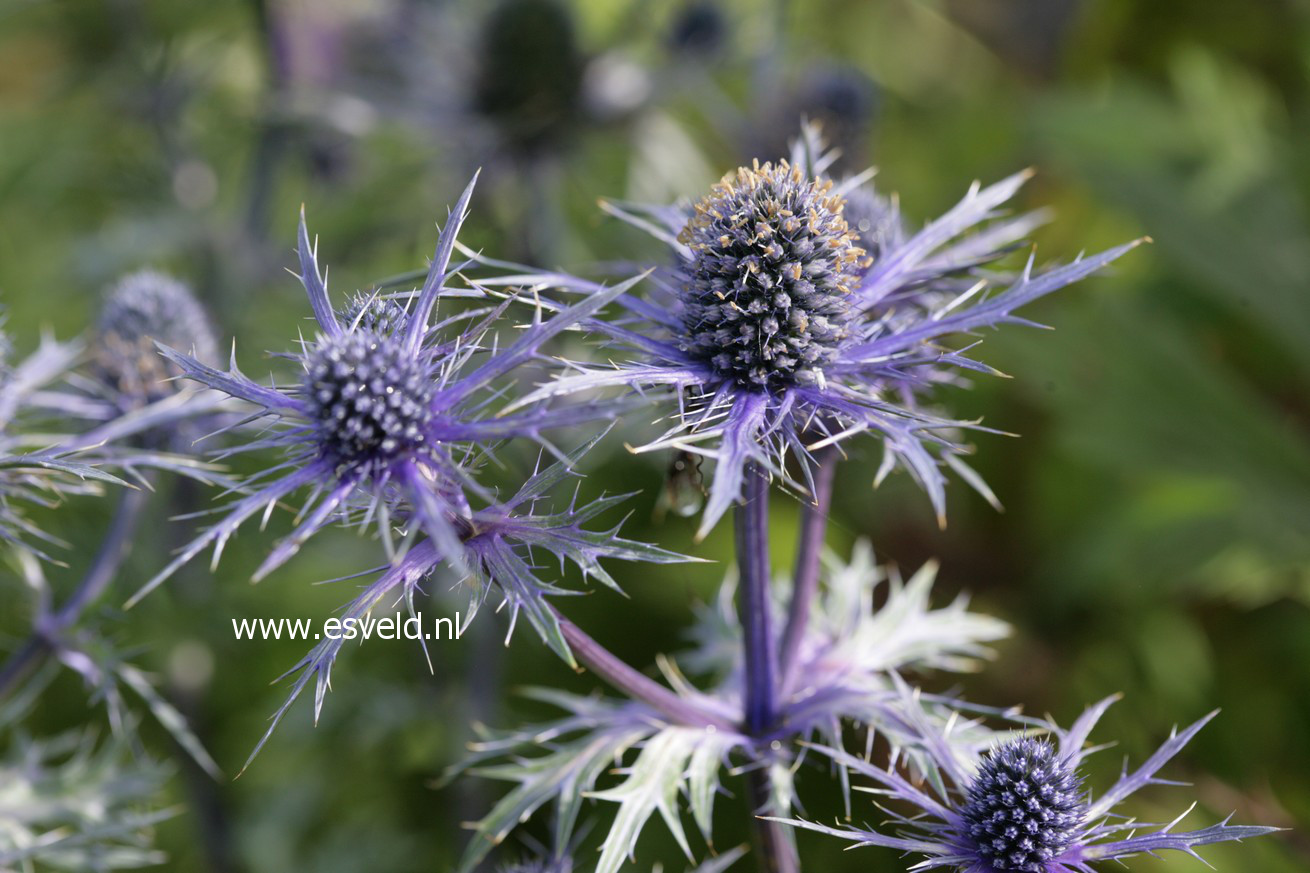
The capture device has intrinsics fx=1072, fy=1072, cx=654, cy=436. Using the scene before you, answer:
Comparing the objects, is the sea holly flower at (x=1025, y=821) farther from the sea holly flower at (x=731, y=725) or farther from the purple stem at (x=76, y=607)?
the purple stem at (x=76, y=607)

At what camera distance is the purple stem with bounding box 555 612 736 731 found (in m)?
0.99

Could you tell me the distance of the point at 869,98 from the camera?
6.97ft

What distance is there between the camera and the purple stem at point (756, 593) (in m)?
1.01

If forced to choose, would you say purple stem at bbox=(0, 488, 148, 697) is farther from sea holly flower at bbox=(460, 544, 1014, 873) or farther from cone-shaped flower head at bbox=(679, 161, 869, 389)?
cone-shaped flower head at bbox=(679, 161, 869, 389)

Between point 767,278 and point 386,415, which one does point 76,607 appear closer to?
point 386,415

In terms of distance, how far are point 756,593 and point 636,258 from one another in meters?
1.16

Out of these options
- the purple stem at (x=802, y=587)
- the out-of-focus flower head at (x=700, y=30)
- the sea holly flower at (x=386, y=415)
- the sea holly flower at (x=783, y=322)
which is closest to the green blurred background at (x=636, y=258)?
the out-of-focus flower head at (x=700, y=30)

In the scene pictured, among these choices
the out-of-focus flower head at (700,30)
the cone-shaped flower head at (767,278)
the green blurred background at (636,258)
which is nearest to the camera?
the cone-shaped flower head at (767,278)

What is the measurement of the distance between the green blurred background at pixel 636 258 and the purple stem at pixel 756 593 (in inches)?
28.3

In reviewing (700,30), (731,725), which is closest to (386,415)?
(731,725)

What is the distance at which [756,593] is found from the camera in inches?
40.4

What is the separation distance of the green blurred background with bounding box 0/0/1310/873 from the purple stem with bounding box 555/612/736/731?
0.71 metres

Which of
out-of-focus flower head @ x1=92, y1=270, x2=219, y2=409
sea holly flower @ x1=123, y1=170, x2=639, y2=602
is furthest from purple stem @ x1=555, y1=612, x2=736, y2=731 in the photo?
out-of-focus flower head @ x1=92, y1=270, x2=219, y2=409

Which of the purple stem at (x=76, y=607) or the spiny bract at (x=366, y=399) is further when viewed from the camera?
the purple stem at (x=76, y=607)
